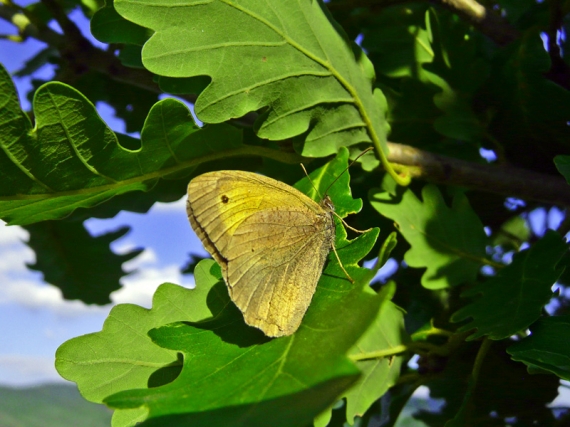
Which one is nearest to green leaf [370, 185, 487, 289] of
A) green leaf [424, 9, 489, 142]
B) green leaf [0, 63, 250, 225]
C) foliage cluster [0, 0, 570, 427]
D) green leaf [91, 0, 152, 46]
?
foliage cluster [0, 0, 570, 427]

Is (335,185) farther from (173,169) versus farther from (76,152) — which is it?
(76,152)

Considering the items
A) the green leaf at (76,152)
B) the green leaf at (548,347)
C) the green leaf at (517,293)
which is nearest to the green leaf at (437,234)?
the green leaf at (517,293)

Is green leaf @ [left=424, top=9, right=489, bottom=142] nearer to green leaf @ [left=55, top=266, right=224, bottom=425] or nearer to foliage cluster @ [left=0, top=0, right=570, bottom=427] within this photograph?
foliage cluster @ [left=0, top=0, right=570, bottom=427]

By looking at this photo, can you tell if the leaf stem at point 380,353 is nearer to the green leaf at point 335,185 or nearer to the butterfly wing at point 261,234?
the butterfly wing at point 261,234

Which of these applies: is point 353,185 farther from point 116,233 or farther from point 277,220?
point 116,233

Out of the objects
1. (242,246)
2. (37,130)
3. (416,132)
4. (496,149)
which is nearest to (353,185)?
(416,132)
